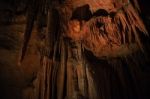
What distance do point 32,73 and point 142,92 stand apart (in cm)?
256

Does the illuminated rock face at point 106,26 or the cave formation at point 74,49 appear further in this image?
the illuminated rock face at point 106,26

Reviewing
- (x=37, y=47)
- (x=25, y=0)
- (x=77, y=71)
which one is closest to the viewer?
(x=77, y=71)

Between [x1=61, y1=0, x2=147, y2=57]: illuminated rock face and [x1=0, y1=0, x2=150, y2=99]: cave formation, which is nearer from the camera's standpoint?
[x1=0, y1=0, x2=150, y2=99]: cave formation

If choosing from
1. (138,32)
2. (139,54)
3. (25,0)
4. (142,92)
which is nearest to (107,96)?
(142,92)

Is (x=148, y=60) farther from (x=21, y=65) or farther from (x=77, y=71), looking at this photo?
(x=21, y=65)

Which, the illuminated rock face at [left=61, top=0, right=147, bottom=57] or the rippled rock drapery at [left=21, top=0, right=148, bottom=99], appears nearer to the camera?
the rippled rock drapery at [left=21, top=0, right=148, bottom=99]

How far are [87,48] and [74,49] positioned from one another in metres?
0.37

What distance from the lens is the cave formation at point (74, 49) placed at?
17.6 feet

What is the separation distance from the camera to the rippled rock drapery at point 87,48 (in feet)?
17.5

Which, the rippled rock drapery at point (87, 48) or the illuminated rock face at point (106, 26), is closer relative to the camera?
the rippled rock drapery at point (87, 48)

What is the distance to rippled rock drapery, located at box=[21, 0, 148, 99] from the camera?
5.34 metres

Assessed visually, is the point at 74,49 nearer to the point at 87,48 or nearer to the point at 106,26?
the point at 87,48

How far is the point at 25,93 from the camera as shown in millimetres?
5336

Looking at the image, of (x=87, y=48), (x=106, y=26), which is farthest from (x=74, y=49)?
(x=106, y=26)
